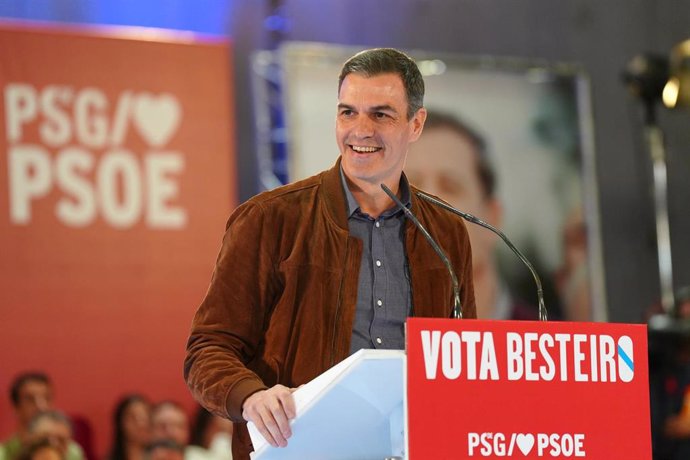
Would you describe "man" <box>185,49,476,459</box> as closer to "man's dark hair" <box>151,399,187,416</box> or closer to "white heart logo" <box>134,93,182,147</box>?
"man's dark hair" <box>151,399,187,416</box>

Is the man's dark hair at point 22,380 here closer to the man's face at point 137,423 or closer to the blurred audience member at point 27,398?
the blurred audience member at point 27,398

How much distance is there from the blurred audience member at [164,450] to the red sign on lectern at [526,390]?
384 cm

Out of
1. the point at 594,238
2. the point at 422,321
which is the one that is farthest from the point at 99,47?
the point at 422,321

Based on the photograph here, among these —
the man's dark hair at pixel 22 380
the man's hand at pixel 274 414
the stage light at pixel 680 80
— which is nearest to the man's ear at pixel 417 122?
the man's hand at pixel 274 414

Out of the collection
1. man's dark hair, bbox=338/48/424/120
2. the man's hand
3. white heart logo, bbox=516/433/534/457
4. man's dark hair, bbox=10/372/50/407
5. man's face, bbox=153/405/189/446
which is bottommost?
man's face, bbox=153/405/189/446

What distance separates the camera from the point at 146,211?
18.9ft

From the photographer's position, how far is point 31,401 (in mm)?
5305

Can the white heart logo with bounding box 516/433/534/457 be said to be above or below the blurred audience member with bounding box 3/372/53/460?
above

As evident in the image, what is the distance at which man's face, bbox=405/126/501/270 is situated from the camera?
6328mm

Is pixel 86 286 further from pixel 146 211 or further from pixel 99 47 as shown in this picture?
pixel 99 47

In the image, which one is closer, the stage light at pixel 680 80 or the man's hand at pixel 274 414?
the man's hand at pixel 274 414

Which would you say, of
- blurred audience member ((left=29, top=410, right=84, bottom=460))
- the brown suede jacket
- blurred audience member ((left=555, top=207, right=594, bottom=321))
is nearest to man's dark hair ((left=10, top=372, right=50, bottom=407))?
blurred audience member ((left=29, top=410, right=84, bottom=460))

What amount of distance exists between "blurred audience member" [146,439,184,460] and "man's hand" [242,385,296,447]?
11.7 feet

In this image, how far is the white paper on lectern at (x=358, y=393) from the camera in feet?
5.44
